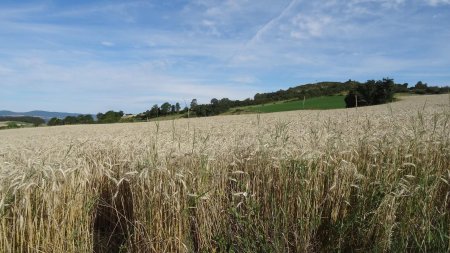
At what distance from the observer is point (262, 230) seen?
13.3 feet

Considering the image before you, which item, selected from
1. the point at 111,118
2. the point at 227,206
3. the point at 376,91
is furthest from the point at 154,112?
the point at 376,91

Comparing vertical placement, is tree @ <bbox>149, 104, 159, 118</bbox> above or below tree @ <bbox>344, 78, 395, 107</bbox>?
below

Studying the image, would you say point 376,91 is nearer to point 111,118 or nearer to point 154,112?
point 111,118

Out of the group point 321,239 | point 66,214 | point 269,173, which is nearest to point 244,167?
point 269,173

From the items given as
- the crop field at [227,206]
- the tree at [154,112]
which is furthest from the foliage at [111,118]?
the crop field at [227,206]

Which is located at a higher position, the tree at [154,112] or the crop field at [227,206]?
the tree at [154,112]

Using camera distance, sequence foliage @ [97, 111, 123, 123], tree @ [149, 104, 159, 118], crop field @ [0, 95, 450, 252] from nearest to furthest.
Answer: crop field @ [0, 95, 450, 252]
tree @ [149, 104, 159, 118]
foliage @ [97, 111, 123, 123]

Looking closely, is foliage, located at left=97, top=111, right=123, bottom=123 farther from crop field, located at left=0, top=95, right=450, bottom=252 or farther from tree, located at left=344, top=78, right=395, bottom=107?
crop field, located at left=0, top=95, right=450, bottom=252

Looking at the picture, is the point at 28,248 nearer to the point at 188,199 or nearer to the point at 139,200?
the point at 139,200

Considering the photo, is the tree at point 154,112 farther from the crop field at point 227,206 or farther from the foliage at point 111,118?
the foliage at point 111,118

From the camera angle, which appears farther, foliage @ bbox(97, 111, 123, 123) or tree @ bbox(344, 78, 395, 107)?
tree @ bbox(344, 78, 395, 107)

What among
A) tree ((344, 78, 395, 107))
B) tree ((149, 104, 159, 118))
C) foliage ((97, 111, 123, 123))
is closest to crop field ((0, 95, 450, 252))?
tree ((149, 104, 159, 118))

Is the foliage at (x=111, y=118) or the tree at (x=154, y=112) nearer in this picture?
the tree at (x=154, y=112)

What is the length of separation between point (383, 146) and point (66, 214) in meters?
4.13
